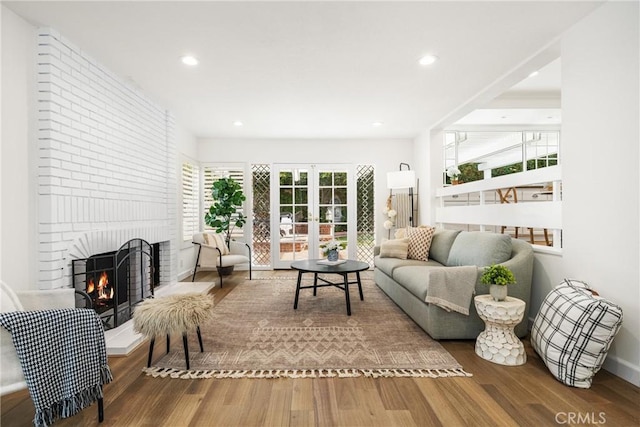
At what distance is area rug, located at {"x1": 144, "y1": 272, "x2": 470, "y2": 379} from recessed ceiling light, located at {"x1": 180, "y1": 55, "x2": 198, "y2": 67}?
2295 mm

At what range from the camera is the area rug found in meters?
2.31

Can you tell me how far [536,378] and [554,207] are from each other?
139 cm

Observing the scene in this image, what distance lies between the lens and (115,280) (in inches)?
118

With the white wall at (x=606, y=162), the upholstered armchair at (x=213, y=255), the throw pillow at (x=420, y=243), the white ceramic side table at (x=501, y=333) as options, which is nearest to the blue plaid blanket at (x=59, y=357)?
the white ceramic side table at (x=501, y=333)

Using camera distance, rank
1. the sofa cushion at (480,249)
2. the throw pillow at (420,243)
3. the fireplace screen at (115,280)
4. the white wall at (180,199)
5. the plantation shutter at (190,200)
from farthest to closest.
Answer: the plantation shutter at (190,200) < the white wall at (180,199) < the throw pillow at (420,243) < the sofa cushion at (480,249) < the fireplace screen at (115,280)

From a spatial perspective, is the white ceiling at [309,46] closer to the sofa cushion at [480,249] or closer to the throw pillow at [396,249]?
the sofa cushion at [480,249]

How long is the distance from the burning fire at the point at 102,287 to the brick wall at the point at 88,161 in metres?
0.21

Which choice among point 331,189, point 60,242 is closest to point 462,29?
point 60,242

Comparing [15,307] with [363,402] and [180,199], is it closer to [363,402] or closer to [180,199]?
[363,402]

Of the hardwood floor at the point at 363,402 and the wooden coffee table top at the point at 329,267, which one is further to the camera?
the wooden coffee table top at the point at 329,267

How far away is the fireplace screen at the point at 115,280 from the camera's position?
2855mm

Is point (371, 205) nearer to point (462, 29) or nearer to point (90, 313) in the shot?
point (462, 29)

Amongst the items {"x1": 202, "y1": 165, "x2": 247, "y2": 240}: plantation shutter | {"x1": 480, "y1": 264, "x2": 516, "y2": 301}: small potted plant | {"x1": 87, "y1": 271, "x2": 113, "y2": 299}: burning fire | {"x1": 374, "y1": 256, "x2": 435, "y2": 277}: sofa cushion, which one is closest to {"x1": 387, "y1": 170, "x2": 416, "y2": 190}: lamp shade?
{"x1": 374, "y1": 256, "x2": 435, "y2": 277}: sofa cushion

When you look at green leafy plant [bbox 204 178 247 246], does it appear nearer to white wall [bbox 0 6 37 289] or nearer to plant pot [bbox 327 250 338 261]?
plant pot [bbox 327 250 338 261]
